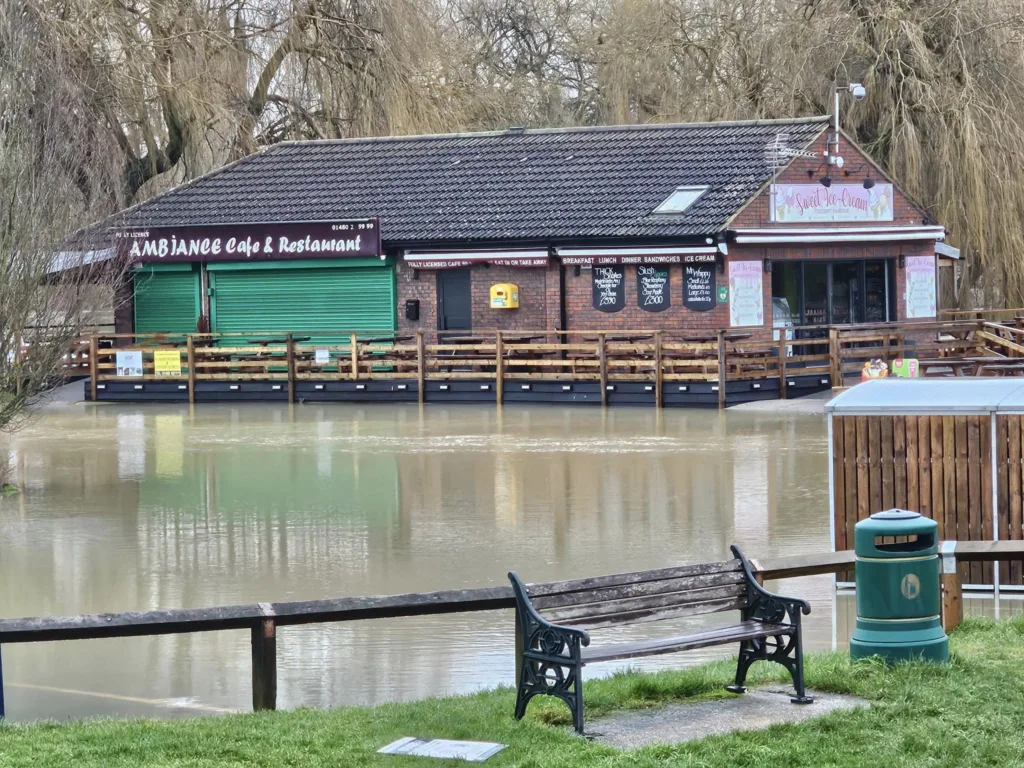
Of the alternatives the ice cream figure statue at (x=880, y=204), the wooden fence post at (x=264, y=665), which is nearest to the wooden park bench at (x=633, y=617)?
the wooden fence post at (x=264, y=665)

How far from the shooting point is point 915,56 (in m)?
33.2

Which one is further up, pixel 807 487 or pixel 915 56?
pixel 915 56

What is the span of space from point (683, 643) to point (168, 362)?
24.5 m

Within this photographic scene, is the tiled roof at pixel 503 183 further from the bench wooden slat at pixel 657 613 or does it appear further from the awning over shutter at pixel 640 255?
the bench wooden slat at pixel 657 613

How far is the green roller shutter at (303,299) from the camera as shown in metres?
31.6

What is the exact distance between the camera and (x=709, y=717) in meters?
7.28

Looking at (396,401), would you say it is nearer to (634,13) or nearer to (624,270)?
(624,270)

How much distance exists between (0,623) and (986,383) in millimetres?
7368

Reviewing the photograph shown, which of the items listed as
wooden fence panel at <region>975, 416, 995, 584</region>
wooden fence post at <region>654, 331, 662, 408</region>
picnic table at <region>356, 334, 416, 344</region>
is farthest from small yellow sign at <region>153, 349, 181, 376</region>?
wooden fence panel at <region>975, 416, 995, 584</region>

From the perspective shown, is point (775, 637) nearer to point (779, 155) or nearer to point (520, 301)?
point (520, 301)

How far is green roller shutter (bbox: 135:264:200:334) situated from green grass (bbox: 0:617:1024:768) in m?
25.8

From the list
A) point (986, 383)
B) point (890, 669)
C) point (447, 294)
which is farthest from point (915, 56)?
point (890, 669)

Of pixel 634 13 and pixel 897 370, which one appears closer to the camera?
pixel 897 370

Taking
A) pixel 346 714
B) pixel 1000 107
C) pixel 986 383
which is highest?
pixel 1000 107
